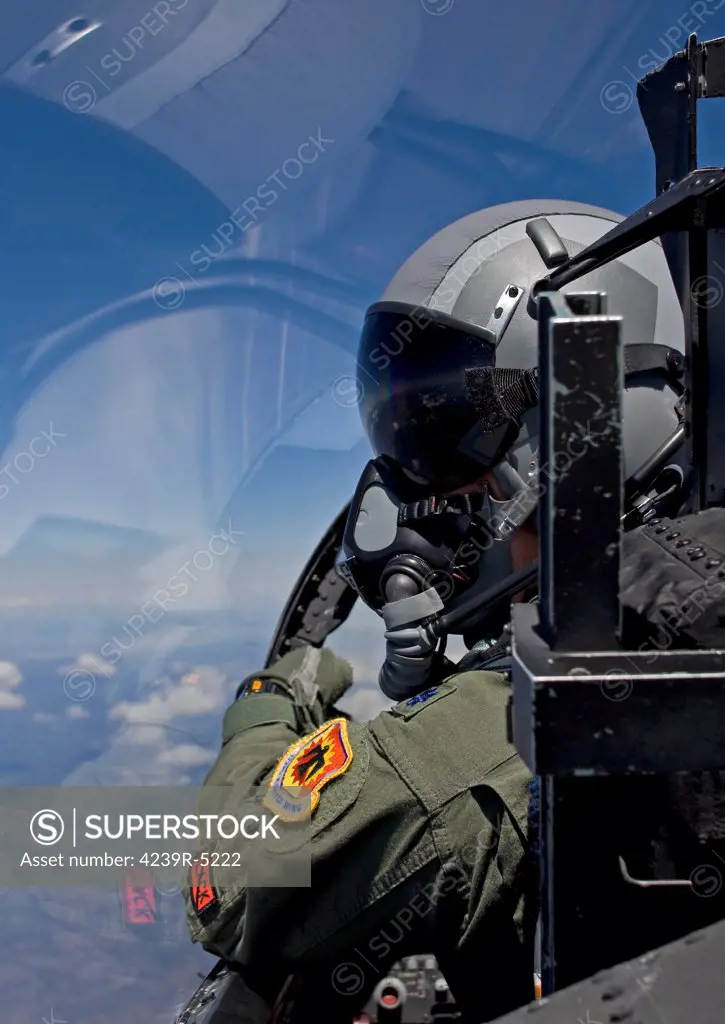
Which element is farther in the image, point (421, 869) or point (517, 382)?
point (517, 382)

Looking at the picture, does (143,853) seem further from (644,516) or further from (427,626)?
(644,516)

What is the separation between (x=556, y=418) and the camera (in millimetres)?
631

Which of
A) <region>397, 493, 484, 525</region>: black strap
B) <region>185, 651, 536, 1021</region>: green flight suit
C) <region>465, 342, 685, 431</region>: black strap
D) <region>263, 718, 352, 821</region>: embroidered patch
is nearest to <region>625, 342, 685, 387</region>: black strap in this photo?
<region>465, 342, 685, 431</region>: black strap

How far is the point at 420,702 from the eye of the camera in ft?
4.93

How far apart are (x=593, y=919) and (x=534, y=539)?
1194mm

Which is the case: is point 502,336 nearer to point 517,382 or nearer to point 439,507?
point 517,382

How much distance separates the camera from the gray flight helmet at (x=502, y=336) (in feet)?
5.93

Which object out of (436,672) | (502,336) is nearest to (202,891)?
(436,672)

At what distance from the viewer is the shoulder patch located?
57.9 inches

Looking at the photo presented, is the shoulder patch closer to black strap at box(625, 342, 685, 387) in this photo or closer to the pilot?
the pilot

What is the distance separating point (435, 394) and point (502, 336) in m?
0.22

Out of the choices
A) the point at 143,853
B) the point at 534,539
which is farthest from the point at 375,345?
the point at 143,853

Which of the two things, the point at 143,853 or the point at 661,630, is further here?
the point at 143,853

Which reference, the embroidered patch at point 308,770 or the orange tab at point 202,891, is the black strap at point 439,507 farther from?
the orange tab at point 202,891
